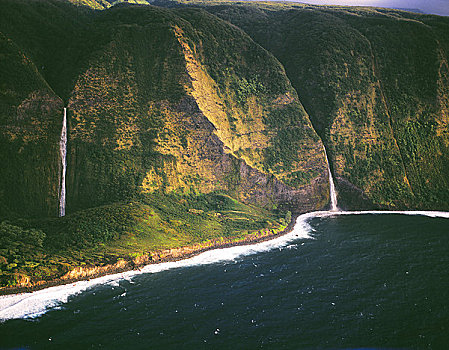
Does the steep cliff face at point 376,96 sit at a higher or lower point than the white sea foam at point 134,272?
higher

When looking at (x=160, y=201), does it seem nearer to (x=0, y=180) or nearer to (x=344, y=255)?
(x=0, y=180)

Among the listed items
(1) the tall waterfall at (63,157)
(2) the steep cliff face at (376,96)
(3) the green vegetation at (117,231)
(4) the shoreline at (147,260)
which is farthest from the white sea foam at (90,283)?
(2) the steep cliff face at (376,96)

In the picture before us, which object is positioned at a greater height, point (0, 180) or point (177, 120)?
point (177, 120)

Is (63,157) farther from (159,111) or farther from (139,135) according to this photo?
(159,111)

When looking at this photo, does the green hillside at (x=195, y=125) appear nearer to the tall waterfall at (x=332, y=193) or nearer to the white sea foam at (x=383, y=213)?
the tall waterfall at (x=332, y=193)

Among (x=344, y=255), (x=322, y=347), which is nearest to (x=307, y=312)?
(x=322, y=347)

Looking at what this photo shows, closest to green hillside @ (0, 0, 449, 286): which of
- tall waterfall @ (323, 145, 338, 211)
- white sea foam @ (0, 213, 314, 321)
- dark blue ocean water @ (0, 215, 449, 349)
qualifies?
tall waterfall @ (323, 145, 338, 211)

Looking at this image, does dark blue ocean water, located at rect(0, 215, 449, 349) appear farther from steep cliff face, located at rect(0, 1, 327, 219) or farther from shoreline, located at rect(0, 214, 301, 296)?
steep cliff face, located at rect(0, 1, 327, 219)
